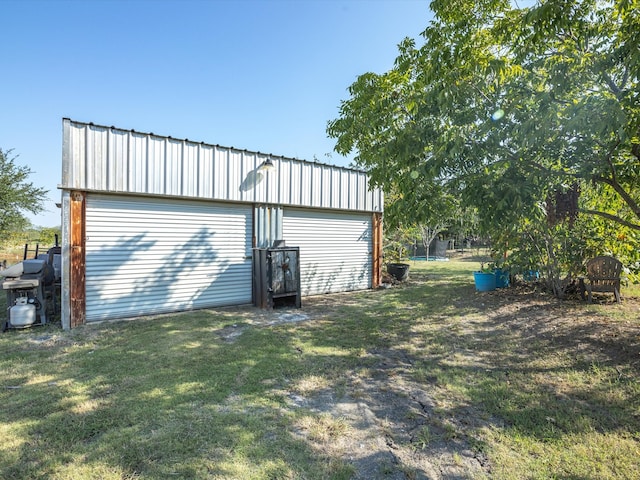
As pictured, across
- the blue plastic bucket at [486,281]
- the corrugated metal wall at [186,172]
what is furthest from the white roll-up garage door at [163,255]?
the blue plastic bucket at [486,281]

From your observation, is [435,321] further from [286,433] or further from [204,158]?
[204,158]

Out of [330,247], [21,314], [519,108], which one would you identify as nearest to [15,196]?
[21,314]

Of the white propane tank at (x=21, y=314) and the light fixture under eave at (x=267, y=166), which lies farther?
the light fixture under eave at (x=267, y=166)

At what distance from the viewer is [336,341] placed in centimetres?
444

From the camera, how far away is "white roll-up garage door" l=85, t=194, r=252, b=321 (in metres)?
5.39

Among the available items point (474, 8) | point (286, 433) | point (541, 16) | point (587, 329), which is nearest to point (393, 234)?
point (587, 329)

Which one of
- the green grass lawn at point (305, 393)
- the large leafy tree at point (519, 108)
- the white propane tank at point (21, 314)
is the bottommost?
the green grass lawn at point (305, 393)

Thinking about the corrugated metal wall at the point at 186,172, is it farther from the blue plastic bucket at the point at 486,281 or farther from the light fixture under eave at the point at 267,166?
the blue plastic bucket at the point at 486,281

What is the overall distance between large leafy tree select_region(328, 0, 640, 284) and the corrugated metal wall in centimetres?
357

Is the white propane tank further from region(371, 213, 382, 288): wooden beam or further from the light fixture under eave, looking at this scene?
region(371, 213, 382, 288): wooden beam

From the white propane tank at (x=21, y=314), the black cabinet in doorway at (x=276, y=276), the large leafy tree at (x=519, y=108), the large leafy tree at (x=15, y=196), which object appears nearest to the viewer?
the large leafy tree at (x=519, y=108)

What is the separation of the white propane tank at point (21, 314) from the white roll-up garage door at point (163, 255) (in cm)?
72

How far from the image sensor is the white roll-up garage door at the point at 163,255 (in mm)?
5391

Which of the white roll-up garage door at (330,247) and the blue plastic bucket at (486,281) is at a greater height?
the white roll-up garage door at (330,247)
